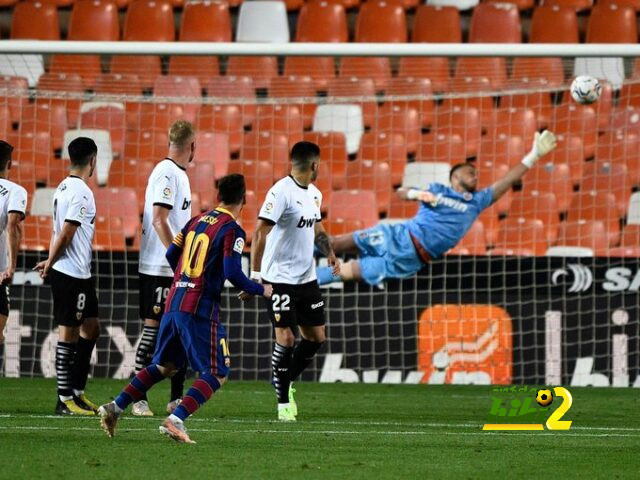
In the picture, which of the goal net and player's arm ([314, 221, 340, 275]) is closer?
player's arm ([314, 221, 340, 275])

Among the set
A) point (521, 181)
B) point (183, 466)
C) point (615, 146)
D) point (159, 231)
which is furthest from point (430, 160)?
point (183, 466)

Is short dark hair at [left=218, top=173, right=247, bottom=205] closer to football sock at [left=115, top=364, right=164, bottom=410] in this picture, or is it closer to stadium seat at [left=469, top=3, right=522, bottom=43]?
football sock at [left=115, top=364, right=164, bottom=410]

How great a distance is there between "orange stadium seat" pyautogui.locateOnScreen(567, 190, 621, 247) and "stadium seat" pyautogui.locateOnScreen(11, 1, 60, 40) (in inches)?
265

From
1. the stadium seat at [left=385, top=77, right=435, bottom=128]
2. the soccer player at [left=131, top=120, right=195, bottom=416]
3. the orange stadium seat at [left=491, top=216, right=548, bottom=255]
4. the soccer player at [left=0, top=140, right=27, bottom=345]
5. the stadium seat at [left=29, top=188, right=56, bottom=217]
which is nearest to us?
the soccer player at [left=0, top=140, right=27, bottom=345]

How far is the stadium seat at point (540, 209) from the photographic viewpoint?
13273 millimetres

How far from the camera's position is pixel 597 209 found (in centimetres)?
→ 1341

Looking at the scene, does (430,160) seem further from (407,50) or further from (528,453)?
(528,453)

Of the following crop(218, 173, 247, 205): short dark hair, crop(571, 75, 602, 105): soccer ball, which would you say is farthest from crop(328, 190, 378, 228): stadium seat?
crop(218, 173, 247, 205): short dark hair

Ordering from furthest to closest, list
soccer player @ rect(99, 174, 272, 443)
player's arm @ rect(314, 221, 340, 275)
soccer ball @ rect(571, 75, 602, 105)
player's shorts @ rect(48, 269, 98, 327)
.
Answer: soccer ball @ rect(571, 75, 602, 105) → player's arm @ rect(314, 221, 340, 275) → player's shorts @ rect(48, 269, 98, 327) → soccer player @ rect(99, 174, 272, 443)

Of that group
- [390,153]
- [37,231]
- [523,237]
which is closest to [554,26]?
[390,153]

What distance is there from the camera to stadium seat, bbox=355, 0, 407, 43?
15406mm

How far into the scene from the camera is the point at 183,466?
19.1 ft

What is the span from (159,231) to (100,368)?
383 cm

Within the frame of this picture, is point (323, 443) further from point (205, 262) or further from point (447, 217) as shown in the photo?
point (447, 217)
